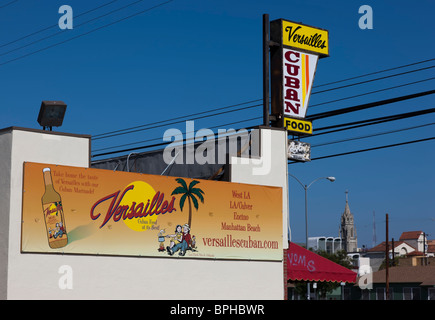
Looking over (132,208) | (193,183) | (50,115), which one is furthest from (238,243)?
(50,115)

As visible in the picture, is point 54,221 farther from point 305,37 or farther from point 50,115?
point 305,37

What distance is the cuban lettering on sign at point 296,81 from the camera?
26188 mm

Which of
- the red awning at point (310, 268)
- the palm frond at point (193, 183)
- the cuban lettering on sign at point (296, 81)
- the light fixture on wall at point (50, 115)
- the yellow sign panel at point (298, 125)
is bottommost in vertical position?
the red awning at point (310, 268)

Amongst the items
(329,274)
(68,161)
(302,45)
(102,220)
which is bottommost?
(329,274)

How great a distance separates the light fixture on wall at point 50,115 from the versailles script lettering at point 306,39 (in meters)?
10.7

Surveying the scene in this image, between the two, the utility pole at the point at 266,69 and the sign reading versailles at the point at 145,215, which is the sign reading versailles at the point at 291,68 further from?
the sign reading versailles at the point at 145,215

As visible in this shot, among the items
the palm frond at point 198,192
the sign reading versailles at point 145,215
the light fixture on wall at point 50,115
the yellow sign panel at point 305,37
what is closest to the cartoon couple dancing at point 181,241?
the sign reading versailles at point 145,215

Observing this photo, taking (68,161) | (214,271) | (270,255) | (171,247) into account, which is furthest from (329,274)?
(68,161)

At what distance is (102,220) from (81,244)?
886 millimetres

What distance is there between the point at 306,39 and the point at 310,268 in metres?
9.08

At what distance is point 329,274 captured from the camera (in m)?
25.4

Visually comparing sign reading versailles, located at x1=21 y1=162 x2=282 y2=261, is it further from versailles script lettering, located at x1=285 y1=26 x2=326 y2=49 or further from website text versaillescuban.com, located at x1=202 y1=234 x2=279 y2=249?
versailles script lettering, located at x1=285 y1=26 x2=326 y2=49

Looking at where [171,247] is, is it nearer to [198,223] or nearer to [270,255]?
[198,223]

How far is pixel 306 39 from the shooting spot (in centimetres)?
2708
